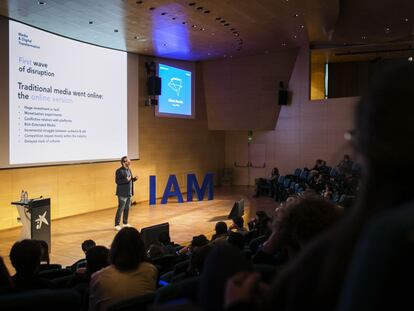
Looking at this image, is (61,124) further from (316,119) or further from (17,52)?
(316,119)

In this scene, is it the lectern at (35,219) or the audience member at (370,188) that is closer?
the audience member at (370,188)

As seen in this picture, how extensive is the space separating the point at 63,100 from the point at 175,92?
4.87 meters

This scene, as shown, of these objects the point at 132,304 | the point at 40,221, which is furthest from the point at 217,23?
Answer: the point at 132,304

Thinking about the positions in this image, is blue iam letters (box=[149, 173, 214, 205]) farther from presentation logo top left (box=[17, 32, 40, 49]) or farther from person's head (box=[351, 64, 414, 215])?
person's head (box=[351, 64, 414, 215])

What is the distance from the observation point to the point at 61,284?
306cm

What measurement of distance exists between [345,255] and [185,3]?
8.01 m

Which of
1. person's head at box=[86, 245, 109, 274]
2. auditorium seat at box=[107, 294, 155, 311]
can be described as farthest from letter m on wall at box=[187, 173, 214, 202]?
auditorium seat at box=[107, 294, 155, 311]

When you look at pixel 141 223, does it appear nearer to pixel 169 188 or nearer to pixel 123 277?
pixel 169 188

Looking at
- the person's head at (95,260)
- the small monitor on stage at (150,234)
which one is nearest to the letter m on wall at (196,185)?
the small monitor on stage at (150,234)

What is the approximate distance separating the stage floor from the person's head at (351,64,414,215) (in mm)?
6215

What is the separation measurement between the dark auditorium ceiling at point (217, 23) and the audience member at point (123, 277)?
6145 millimetres

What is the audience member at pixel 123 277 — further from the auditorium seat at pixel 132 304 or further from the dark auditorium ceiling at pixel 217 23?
the dark auditorium ceiling at pixel 217 23

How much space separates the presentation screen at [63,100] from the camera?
28.4 ft

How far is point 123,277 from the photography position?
241 centimetres
